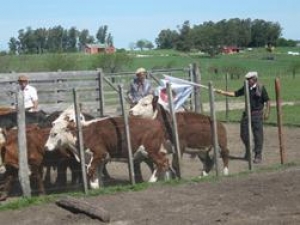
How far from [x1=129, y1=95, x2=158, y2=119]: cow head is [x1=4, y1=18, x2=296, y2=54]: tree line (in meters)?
91.6

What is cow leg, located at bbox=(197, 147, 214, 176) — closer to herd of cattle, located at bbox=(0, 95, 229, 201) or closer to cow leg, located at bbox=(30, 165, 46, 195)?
herd of cattle, located at bbox=(0, 95, 229, 201)

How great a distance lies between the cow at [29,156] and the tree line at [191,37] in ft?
303

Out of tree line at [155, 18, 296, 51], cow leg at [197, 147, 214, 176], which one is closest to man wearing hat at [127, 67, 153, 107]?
cow leg at [197, 147, 214, 176]

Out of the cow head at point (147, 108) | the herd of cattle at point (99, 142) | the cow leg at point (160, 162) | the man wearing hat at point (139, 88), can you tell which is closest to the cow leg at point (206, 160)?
the herd of cattle at point (99, 142)

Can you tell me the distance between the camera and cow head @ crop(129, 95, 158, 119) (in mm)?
12336

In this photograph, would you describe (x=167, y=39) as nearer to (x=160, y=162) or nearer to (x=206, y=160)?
(x=206, y=160)

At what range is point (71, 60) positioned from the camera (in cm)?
5769

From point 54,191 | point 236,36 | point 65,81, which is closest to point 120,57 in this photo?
point 65,81

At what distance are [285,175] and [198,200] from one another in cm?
237

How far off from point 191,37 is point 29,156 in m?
120

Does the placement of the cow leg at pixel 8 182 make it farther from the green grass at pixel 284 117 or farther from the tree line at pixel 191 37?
the tree line at pixel 191 37

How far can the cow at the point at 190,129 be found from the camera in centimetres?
1235

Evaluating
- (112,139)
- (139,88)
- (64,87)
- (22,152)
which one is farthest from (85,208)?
(64,87)

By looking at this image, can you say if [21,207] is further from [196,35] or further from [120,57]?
[196,35]
